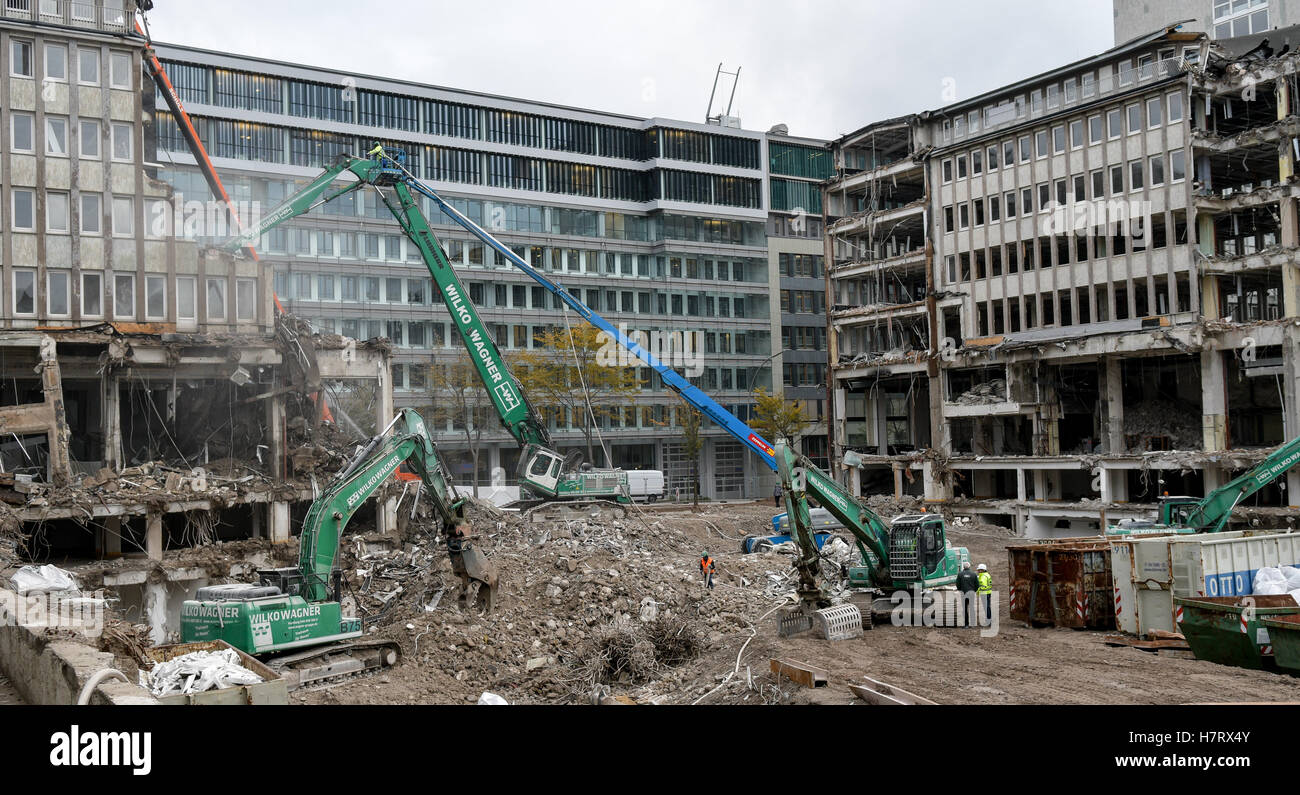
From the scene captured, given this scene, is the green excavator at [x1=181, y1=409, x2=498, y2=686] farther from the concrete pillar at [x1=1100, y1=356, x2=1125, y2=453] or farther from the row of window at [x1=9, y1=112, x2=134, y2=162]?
the concrete pillar at [x1=1100, y1=356, x2=1125, y2=453]

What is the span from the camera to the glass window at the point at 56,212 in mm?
40344

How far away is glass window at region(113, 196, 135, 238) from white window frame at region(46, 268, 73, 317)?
2.47m

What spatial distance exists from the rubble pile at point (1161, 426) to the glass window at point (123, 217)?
45.5 metres

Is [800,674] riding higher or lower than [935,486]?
lower

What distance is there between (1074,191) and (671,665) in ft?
131

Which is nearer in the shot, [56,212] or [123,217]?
[56,212]

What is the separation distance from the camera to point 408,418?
84.2ft

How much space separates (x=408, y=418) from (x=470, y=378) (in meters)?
37.9

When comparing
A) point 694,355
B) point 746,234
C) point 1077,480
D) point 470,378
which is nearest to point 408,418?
point 470,378

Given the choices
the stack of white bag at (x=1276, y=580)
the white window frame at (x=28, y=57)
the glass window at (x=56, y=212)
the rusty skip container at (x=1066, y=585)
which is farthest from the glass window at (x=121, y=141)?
the stack of white bag at (x=1276, y=580)

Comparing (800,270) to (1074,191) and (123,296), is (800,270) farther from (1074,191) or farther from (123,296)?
(123,296)

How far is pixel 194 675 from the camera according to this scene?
1581 centimetres

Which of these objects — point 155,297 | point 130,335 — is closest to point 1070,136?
point 155,297

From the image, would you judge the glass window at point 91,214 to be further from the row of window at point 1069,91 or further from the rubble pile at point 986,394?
the row of window at point 1069,91
